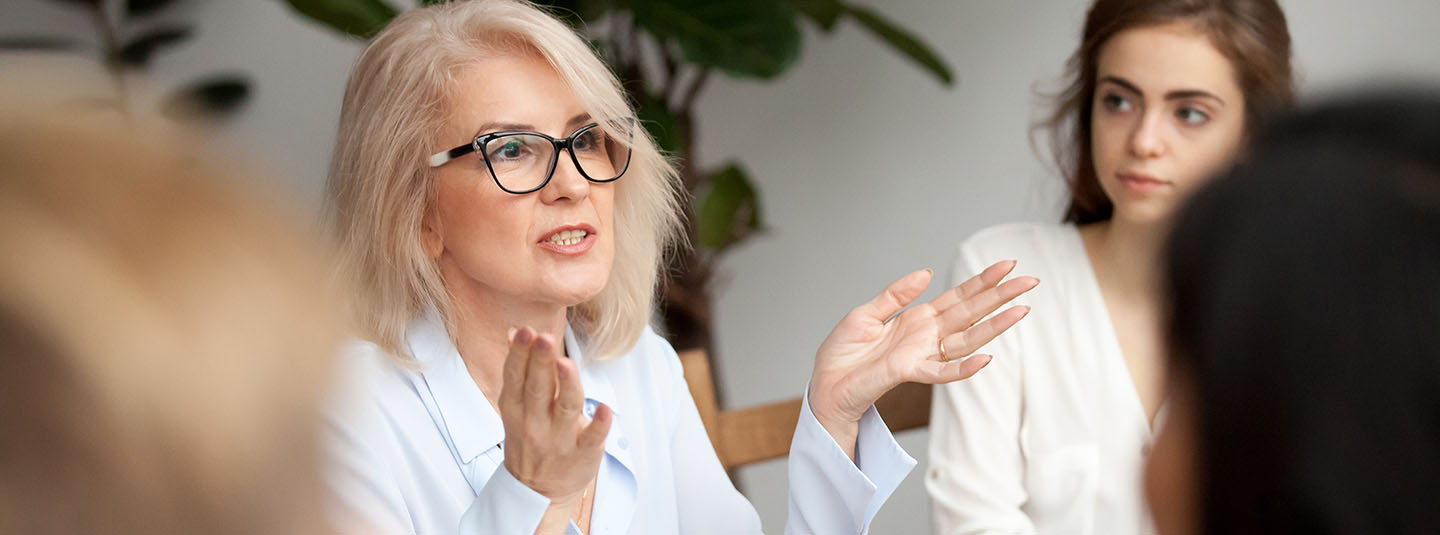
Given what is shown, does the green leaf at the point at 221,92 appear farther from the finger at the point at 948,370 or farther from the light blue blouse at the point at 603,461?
the finger at the point at 948,370

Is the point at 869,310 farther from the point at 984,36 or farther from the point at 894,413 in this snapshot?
the point at 984,36

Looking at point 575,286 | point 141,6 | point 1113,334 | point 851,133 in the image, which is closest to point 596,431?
point 575,286

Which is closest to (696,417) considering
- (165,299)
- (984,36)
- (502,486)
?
(502,486)

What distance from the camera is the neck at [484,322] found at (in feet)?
4.58

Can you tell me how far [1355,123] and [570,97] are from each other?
2.80 feet

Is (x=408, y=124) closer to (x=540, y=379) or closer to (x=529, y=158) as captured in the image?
(x=529, y=158)

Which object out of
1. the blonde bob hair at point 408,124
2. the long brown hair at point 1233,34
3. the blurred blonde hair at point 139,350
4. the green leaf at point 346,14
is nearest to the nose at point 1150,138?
the long brown hair at point 1233,34

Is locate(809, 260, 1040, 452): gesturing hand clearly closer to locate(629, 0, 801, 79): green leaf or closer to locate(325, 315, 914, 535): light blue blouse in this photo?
locate(325, 315, 914, 535): light blue blouse

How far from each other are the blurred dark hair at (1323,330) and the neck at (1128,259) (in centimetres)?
105

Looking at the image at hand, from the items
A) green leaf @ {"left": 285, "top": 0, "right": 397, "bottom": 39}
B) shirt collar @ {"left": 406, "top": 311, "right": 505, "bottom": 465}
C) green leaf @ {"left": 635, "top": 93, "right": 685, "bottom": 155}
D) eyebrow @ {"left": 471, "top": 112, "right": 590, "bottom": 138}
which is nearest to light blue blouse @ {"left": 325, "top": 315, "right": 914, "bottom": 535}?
shirt collar @ {"left": 406, "top": 311, "right": 505, "bottom": 465}

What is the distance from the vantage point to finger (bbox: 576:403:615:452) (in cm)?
101

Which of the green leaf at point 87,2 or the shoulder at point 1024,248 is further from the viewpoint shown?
the green leaf at point 87,2

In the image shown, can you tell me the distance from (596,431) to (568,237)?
1.21 ft

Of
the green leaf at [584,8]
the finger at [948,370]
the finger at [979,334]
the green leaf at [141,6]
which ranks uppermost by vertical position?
the green leaf at [141,6]
